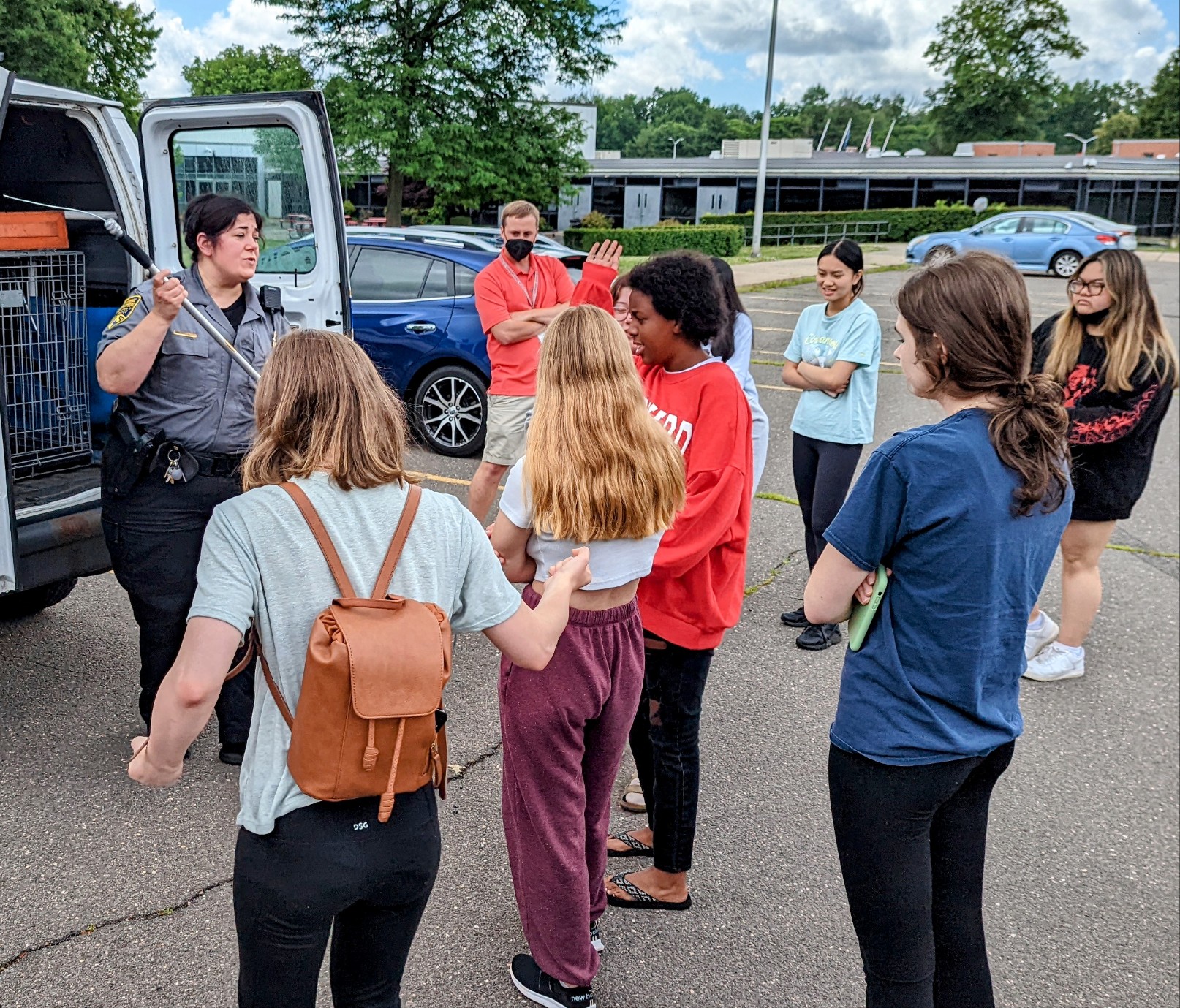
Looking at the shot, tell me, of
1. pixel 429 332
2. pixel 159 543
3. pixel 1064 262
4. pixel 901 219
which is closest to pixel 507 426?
pixel 429 332

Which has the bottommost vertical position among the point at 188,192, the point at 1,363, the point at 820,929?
the point at 820,929

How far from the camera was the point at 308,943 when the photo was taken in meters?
1.83

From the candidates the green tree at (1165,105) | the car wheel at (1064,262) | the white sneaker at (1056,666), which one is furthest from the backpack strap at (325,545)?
the green tree at (1165,105)

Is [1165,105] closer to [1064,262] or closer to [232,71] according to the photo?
[1064,262]

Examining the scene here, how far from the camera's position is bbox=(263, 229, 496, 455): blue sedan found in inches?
309

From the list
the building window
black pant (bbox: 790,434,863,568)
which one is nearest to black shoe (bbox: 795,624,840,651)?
black pant (bbox: 790,434,863,568)

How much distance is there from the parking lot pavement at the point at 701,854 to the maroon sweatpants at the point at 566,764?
0.30m

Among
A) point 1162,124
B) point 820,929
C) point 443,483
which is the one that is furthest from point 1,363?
point 1162,124

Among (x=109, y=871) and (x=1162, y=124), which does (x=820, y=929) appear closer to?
(x=109, y=871)

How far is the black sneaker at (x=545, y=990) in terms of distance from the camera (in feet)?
8.73

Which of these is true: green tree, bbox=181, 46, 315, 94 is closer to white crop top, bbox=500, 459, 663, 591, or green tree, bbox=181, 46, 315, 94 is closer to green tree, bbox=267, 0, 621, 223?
green tree, bbox=267, 0, 621, 223

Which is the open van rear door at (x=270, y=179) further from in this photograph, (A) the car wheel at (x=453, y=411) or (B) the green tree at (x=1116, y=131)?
(B) the green tree at (x=1116, y=131)

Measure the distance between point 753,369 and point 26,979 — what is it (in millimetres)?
10875

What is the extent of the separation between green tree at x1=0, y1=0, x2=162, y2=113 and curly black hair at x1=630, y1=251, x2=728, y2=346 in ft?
10.7
